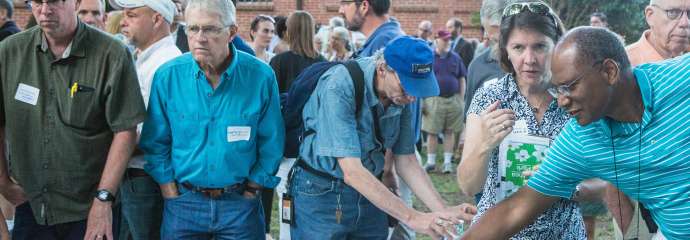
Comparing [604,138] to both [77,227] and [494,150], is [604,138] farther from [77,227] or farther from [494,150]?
[77,227]

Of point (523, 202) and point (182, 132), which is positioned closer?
point (523, 202)

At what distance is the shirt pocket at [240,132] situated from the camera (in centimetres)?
437

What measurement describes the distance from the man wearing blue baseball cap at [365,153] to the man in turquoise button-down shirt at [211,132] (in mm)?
274

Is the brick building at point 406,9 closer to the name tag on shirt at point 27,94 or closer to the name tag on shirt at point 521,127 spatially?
the name tag on shirt at point 27,94

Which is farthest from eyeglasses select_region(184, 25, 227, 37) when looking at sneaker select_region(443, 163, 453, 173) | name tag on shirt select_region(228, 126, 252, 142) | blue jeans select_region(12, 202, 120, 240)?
sneaker select_region(443, 163, 453, 173)

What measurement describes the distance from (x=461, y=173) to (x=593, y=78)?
82cm

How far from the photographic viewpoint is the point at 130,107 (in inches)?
173

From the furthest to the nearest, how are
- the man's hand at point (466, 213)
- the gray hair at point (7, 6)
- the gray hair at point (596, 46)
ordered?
the gray hair at point (7, 6)
the man's hand at point (466, 213)
the gray hair at point (596, 46)

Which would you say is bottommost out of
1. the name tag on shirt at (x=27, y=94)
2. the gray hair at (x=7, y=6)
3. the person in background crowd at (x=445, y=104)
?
the person in background crowd at (x=445, y=104)

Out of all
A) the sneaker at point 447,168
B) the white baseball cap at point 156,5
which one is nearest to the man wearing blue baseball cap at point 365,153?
the white baseball cap at point 156,5

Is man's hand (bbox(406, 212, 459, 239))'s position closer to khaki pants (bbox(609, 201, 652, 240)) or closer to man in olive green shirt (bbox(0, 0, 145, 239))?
khaki pants (bbox(609, 201, 652, 240))

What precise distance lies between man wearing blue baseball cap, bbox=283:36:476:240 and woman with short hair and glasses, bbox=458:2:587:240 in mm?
398

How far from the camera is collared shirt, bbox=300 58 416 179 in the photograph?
13.1ft

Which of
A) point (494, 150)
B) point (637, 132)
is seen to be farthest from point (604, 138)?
point (494, 150)
